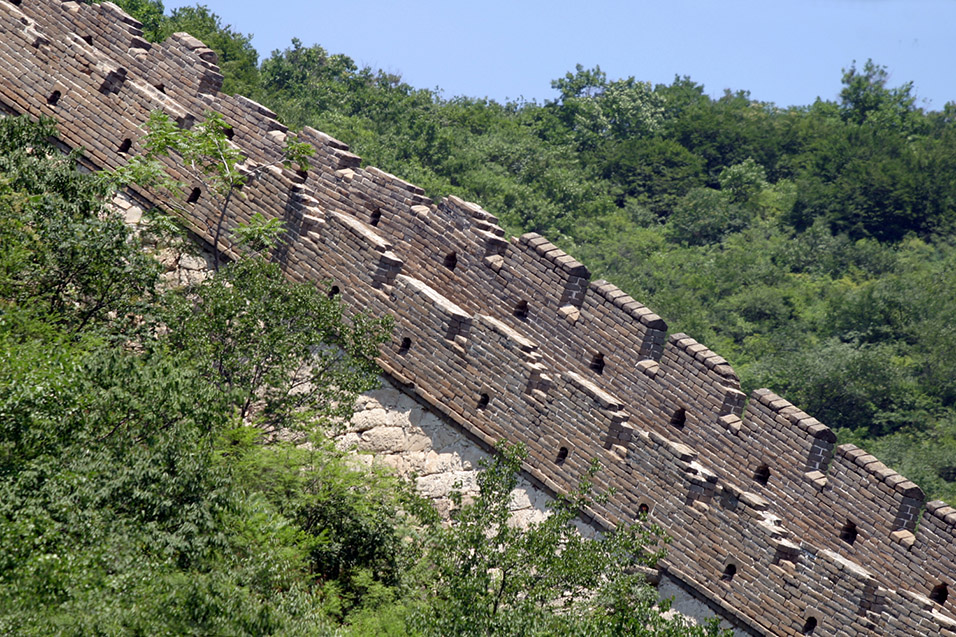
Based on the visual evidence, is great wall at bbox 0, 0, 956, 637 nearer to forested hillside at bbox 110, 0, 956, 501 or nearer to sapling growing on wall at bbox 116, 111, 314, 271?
sapling growing on wall at bbox 116, 111, 314, 271

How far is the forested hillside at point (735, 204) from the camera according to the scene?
37.6 meters

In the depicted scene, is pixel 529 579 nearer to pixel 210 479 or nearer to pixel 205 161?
pixel 210 479

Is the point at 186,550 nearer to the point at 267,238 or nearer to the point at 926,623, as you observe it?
the point at 267,238

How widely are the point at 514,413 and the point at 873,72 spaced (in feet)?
177

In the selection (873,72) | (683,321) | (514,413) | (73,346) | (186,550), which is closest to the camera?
(186,550)

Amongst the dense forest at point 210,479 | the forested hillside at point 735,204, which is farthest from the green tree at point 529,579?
the forested hillside at point 735,204

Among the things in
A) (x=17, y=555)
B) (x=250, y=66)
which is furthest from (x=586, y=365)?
(x=250, y=66)

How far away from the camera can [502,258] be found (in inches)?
713

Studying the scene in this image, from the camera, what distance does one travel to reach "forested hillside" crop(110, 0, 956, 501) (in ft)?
123

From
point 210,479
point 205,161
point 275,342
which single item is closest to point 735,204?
point 205,161

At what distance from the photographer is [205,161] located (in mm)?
18859

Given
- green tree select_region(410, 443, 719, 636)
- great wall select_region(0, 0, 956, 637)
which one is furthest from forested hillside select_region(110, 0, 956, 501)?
green tree select_region(410, 443, 719, 636)

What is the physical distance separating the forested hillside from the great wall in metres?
14.6

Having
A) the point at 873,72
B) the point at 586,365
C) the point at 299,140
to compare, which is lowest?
the point at 586,365
